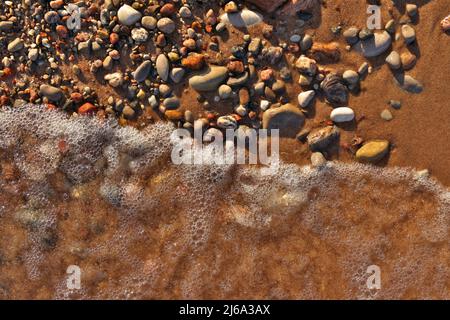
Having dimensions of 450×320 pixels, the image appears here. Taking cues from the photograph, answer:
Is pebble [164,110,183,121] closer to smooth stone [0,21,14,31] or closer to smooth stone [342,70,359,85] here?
smooth stone [342,70,359,85]

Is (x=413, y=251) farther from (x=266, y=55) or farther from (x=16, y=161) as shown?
(x=16, y=161)

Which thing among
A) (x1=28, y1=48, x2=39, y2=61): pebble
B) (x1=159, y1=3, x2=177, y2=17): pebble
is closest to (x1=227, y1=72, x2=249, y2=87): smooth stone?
(x1=159, y1=3, x2=177, y2=17): pebble

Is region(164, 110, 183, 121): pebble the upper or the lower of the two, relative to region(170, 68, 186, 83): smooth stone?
lower

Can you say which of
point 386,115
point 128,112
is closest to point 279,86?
point 386,115

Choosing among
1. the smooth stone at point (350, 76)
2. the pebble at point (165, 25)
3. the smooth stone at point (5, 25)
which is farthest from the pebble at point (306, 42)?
the smooth stone at point (5, 25)

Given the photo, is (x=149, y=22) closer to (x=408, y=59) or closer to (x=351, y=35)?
(x=351, y=35)
